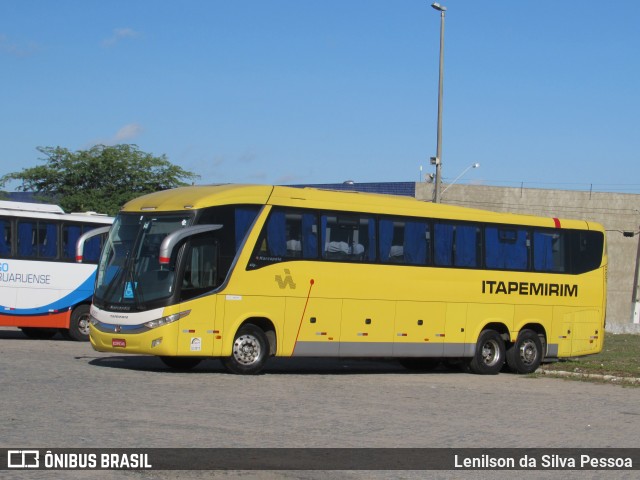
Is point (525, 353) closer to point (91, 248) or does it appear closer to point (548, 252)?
point (548, 252)

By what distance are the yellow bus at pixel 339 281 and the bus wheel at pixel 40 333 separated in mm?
10521

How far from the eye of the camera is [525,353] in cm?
2484

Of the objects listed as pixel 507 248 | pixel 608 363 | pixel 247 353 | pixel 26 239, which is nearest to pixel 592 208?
pixel 608 363

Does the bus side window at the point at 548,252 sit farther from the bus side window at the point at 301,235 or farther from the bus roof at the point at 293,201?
the bus side window at the point at 301,235

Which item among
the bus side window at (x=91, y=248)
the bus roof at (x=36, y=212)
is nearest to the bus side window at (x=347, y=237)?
the bus side window at (x=91, y=248)

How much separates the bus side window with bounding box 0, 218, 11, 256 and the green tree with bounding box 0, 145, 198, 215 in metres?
23.5

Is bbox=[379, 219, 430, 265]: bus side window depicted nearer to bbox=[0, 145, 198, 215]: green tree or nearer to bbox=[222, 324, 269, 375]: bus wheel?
bbox=[222, 324, 269, 375]: bus wheel

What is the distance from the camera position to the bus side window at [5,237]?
27781 mm

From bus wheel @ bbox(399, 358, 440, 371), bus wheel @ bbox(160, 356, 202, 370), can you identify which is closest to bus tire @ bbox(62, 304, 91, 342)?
bus wheel @ bbox(160, 356, 202, 370)

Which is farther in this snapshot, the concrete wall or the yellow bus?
the concrete wall

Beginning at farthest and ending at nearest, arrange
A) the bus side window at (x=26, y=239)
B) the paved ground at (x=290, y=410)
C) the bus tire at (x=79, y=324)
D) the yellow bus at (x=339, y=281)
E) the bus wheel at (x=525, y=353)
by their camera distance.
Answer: the bus tire at (x=79, y=324) < the bus side window at (x=26, y=239) < the bus wheel at (x=525, y=353) < the yellow bus at (x=339, y=281) < the paved ground at (x=290, y=410)

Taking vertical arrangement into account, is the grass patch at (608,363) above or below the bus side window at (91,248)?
below

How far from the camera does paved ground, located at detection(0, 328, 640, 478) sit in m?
11.8

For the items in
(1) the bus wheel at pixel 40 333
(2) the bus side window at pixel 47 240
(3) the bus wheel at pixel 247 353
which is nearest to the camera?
(3) the bus wheel at pixel 247 353
